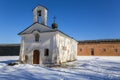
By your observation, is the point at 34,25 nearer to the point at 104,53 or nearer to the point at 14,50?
the point at 14,50

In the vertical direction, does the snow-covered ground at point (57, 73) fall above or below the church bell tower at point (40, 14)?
below

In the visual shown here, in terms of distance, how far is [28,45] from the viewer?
74.8 feet

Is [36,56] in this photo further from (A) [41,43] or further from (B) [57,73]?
(B) [57,73]

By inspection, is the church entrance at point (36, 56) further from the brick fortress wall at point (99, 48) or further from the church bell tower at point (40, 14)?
the brick fortress wall at point (99, 48)

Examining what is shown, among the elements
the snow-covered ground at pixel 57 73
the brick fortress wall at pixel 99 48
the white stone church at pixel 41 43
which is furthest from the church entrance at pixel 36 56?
the brick fortress wall at pixel 99 48

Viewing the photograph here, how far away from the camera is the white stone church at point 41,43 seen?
2122 centimetres

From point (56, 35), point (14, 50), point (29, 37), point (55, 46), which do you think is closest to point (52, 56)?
point (55, 46)

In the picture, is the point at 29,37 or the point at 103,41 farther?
the point at 103,41

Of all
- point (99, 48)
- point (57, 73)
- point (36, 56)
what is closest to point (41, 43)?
point (36, 56)

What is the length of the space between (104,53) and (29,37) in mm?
26569

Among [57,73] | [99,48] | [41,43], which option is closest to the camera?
[57,73]

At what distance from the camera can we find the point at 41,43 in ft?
72.2

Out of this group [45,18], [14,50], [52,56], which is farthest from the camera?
[14,50]

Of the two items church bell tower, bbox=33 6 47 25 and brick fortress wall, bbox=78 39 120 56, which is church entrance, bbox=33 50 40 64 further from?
brick fortress wall, bbox=78 39 120 56
